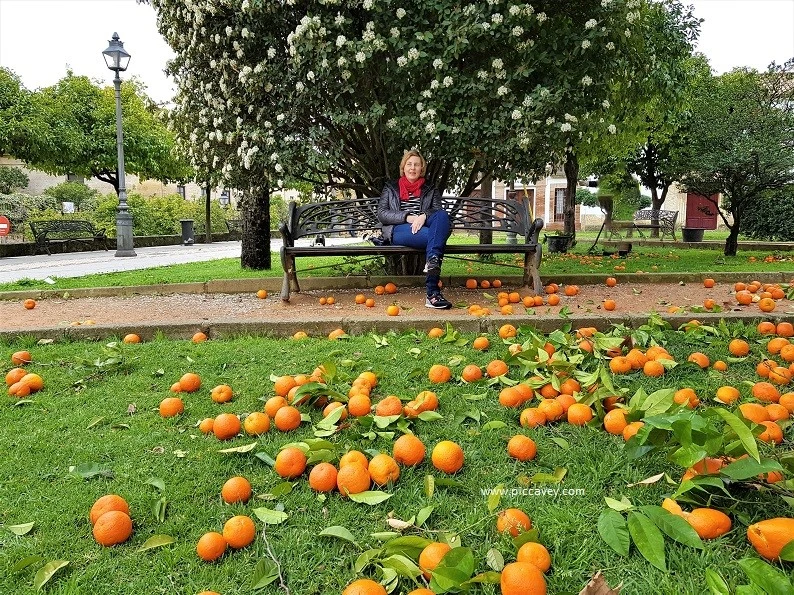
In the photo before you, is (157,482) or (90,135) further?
(90,135)

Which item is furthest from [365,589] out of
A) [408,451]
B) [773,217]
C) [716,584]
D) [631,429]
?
[773,217]

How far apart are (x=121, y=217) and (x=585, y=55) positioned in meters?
13.6

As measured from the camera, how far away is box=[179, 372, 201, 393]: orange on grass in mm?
2674

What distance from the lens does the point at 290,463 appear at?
1.80 meters

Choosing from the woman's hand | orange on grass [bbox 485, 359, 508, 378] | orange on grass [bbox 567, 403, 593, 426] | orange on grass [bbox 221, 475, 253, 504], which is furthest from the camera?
the woman's hand

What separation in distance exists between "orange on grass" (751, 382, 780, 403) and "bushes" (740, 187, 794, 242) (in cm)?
1621

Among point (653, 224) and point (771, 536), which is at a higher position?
point (653, 224)

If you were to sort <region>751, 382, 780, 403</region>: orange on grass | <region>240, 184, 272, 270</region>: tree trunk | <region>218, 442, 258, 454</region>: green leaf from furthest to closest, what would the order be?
<region>240, 184, 272, 270</region>: tree trunk < <region>751, 382, 780, 403</region>: orange on grass < <region>218, 442, 258, 454</region>: green leaf

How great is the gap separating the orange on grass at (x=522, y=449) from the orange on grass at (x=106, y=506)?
128 centimetres

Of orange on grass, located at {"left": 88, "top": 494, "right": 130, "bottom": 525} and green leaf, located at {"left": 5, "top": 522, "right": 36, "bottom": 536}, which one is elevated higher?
orange on grass, located at {"left": 88, "top": 494, "right": 130, "bottom": 525}

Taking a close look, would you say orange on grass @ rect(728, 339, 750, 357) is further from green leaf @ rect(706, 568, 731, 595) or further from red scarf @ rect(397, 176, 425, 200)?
red scarf @ rect(397, 176, 425, 200)

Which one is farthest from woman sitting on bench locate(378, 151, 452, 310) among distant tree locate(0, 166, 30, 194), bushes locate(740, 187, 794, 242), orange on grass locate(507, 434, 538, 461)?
distant tree locate(0, 166, 30, 194)

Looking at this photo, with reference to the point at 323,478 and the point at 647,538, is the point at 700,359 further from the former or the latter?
the point at 323,478

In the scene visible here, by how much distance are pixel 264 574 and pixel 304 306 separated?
12.3ft
